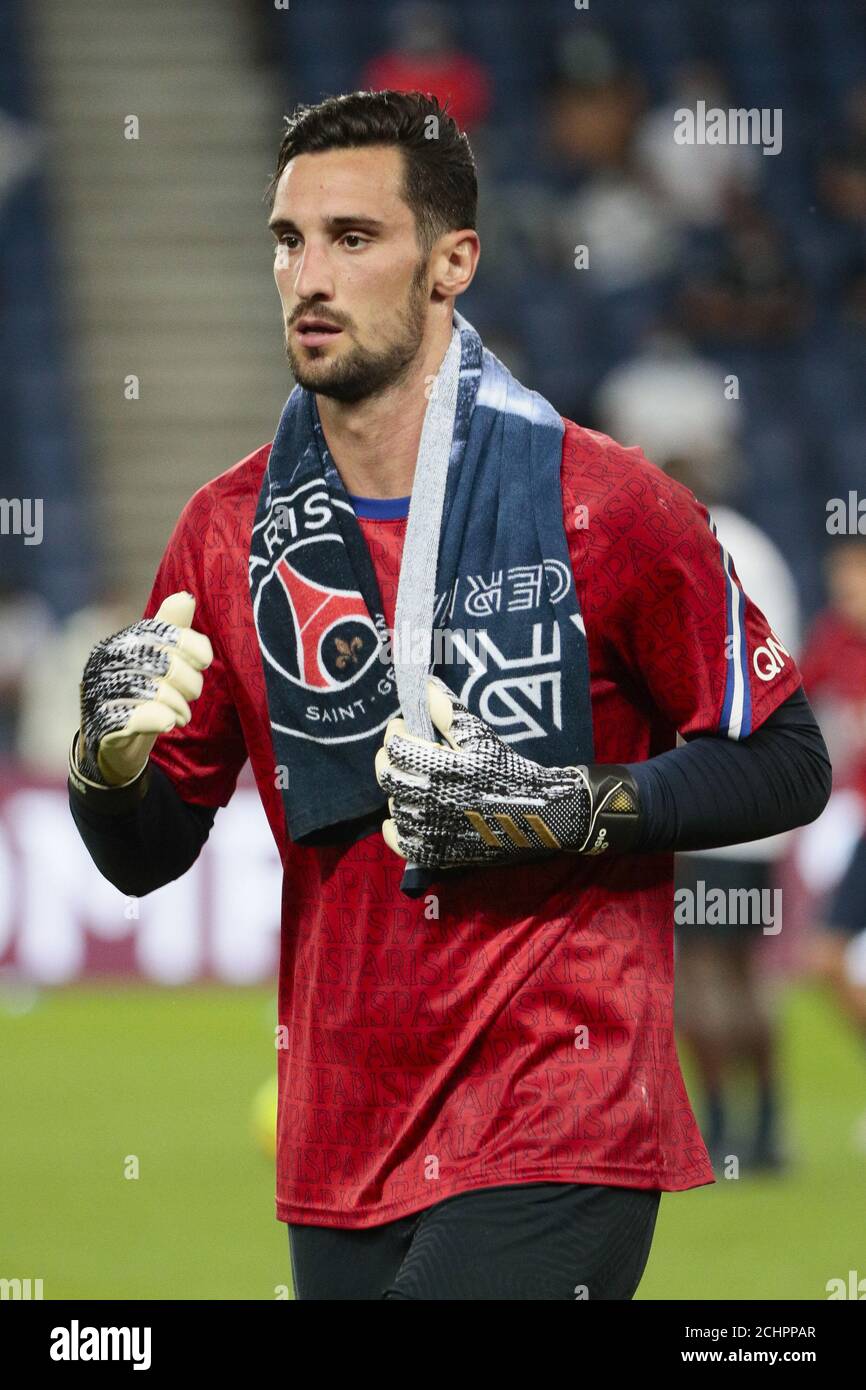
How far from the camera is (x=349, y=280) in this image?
3268mm

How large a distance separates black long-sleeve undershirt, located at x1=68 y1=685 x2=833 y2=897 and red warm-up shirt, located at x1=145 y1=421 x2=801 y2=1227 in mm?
47

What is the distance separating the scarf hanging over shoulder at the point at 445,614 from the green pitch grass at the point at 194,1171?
2.80 metres

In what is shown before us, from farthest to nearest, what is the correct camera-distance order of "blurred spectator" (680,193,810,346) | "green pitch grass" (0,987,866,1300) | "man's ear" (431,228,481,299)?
"blurred spectator" (680,193,810,346), "green pitch grass" (0,987,866,1300), "man's ear" (431,228,481,299)

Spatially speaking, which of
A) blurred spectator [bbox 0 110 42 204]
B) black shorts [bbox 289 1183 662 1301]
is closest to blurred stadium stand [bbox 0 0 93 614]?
blurred spectator [bbox 0 110 42 204]

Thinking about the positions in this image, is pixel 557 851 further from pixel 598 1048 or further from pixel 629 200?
pixel 629 200

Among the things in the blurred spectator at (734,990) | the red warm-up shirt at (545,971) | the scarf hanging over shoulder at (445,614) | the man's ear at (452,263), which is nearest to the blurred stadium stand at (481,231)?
the blurred spectator at (734,990)

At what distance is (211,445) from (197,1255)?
9.89 meters

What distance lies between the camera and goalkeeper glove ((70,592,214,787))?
3.11 metres

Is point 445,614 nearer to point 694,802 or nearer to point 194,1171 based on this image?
point 694,802

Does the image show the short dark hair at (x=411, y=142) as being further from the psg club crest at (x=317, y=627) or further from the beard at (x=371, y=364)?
the psg club crest at (x=317, y=627)

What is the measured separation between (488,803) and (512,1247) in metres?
0.57

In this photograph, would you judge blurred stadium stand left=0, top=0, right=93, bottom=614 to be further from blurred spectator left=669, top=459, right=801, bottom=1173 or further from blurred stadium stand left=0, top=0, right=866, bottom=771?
blurred spectator left=669, top=459, right=801, bottom=1173

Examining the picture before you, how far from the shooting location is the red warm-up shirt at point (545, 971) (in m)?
3.08

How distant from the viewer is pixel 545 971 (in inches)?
122
